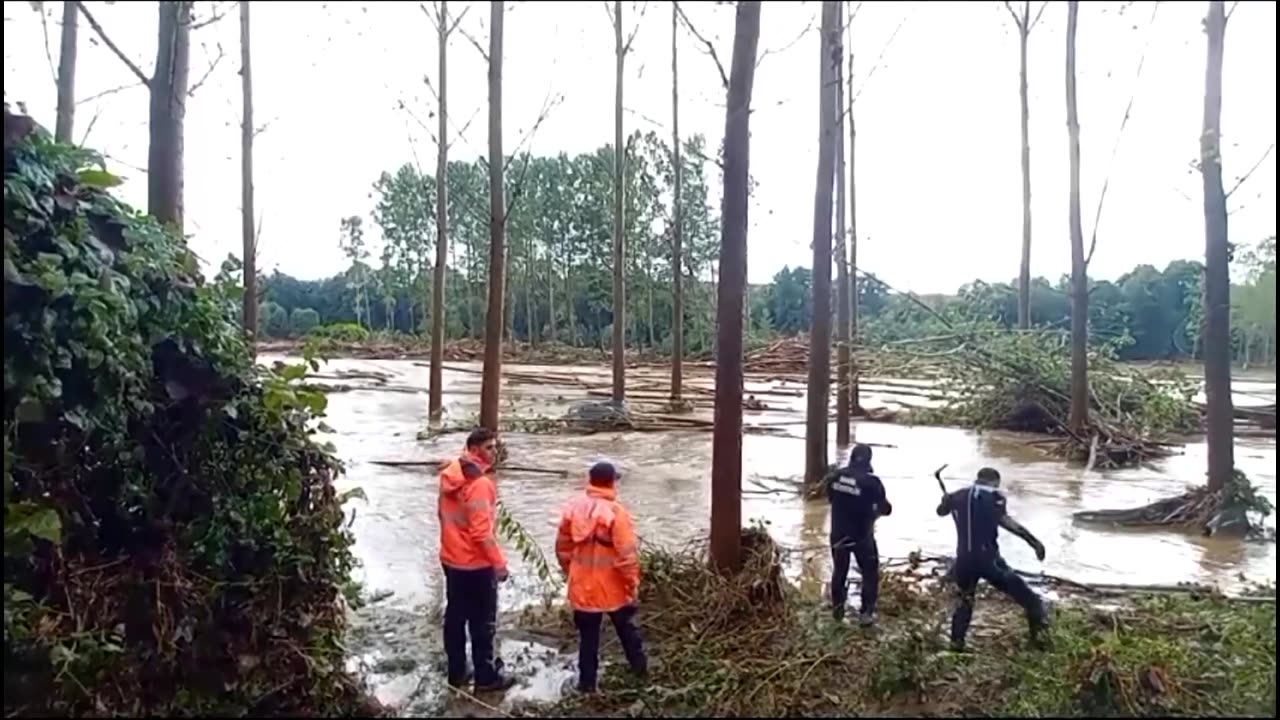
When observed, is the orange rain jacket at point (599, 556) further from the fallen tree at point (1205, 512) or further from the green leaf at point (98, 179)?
the fallen tree at point (1205, 512)

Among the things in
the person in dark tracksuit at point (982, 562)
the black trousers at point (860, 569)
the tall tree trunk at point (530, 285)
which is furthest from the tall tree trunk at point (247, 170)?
the tall tree trunk at point (530, 285)

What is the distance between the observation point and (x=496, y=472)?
48.4 feet

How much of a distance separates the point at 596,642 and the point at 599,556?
1.53 feet

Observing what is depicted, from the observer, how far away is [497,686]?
5680mm

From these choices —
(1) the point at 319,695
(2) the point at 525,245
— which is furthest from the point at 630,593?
(2) the point at 525,245

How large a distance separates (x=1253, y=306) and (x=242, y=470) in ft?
20.1

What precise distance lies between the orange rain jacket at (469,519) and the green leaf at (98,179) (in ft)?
7.51

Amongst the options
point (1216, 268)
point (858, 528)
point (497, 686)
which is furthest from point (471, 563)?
point (1216, 268)

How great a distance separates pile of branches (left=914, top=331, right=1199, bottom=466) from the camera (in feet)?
58.1

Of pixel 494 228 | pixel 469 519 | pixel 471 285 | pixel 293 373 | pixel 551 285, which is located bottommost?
pixel 469 519

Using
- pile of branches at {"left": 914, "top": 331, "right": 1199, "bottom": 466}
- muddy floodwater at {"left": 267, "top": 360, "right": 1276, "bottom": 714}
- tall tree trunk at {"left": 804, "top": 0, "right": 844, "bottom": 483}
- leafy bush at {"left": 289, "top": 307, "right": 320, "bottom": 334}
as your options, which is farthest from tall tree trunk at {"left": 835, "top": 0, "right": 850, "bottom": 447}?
leafy bush at {"left": 289, "top": 307, "right": 320, "bottom": 334}

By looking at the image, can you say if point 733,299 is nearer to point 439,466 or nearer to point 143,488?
point 143,488

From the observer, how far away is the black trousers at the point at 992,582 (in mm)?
5910

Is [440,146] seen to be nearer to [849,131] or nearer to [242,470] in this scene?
[849,131]
